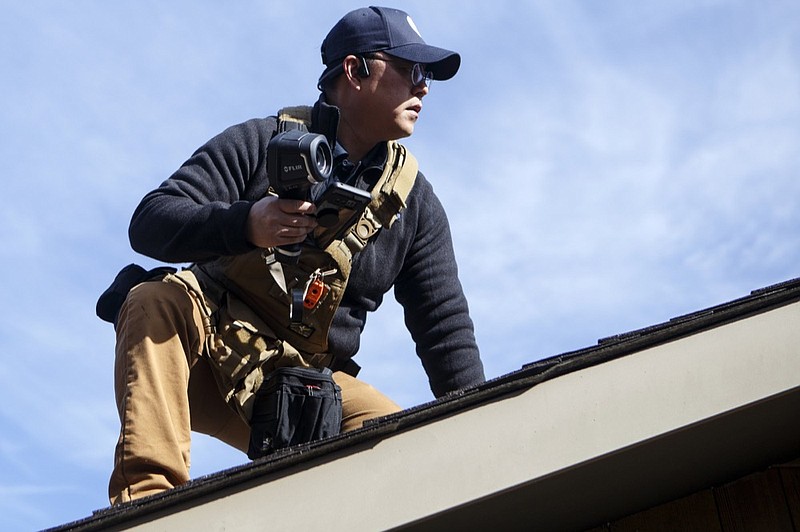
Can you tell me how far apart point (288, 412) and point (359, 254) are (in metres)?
0.70

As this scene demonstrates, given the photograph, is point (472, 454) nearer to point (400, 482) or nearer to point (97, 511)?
point (400, 482)

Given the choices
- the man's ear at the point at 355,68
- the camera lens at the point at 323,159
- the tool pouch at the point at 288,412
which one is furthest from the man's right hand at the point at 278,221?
the man's ear at the point at 355,68

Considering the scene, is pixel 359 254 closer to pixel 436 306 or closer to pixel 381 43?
pixel 436 306

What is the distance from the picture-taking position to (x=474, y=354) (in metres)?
4.39

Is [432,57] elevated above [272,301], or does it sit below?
above

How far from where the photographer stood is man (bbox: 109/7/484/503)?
3277 mm

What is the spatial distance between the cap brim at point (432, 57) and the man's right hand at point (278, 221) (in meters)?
1.04

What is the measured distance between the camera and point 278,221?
133 inches

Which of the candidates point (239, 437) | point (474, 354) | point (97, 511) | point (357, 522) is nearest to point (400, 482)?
point (357, 522)

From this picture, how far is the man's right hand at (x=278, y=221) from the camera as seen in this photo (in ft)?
11.0

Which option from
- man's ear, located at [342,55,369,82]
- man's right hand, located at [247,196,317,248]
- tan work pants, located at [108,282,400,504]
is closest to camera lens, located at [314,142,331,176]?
man's right hand, located at [247,196,317,248]

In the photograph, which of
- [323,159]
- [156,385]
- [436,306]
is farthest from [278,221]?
[436,306]

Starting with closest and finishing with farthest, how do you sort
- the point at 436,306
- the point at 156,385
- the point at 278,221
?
1. the point at 156,385
2. the point at 278,221
3. the point at 436,306

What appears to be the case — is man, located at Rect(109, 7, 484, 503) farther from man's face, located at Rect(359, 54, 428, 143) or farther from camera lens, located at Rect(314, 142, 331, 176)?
camera lens, located at Rect(314, 142, 331, 176)
